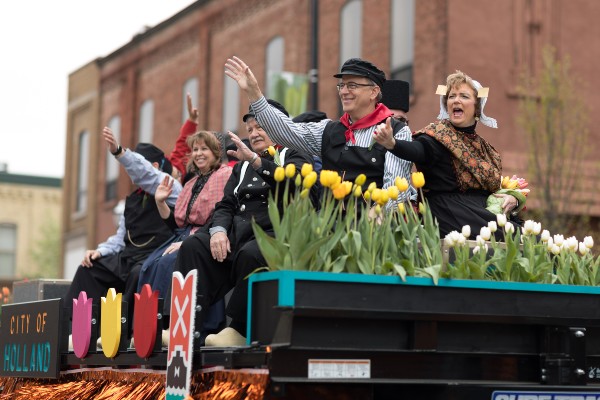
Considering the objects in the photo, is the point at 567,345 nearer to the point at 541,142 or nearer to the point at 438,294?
the point at 438,294

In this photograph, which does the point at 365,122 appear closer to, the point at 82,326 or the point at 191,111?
the point at 82,326

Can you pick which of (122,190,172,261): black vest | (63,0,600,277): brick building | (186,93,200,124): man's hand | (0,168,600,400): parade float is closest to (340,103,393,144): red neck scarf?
(0,168,600,400): parade float

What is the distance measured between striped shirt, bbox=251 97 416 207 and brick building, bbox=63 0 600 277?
9.95m

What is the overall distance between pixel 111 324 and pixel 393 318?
1931 mm

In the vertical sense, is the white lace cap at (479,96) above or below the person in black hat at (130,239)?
above

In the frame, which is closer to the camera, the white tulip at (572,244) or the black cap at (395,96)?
the white tulip at (572,244)

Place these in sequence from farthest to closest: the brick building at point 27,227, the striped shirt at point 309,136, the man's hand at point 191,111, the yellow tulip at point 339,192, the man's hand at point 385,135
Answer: the brick building at point 27,227, the man's hand at point 191,111, the striped shirt at point 309,136, the man's hand at point 385,135, the yellow tulip at point 339,192

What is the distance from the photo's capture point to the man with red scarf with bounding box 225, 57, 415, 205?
5832 mm

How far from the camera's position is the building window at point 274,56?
28484mm

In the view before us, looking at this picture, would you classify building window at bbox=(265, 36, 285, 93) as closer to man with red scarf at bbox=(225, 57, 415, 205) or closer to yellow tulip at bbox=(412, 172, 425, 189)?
man with red scarf at bbox=(225, 57, 415, 205)

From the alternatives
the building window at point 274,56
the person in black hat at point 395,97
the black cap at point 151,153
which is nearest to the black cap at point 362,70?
the person in black hat at point 395,97

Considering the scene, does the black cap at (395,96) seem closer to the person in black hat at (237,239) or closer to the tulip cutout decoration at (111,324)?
the person in black hat at (237,239)

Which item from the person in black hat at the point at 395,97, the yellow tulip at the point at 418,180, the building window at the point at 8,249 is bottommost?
the yellow tulip at the point at 418,180

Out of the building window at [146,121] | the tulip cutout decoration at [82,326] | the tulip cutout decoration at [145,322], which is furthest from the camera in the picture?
the building window at [146,121]
